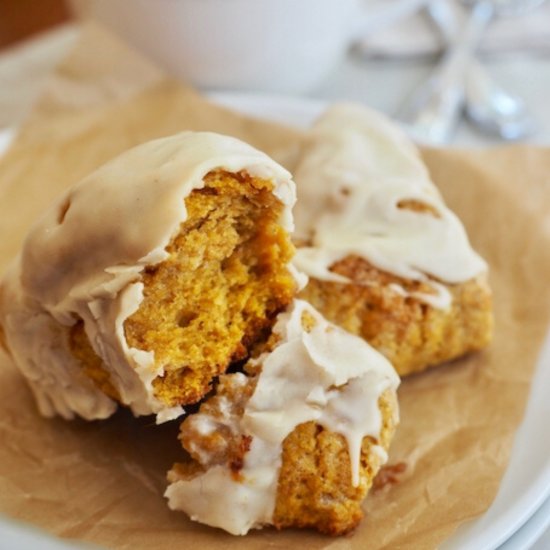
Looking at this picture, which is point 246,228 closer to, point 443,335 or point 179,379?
point 179,379

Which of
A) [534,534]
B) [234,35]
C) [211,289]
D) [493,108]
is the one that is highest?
[211,289]

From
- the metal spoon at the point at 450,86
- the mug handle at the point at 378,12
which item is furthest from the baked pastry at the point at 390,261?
the mug handle at the point at 378,12

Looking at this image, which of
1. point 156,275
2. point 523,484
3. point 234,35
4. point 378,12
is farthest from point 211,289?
point 378,12

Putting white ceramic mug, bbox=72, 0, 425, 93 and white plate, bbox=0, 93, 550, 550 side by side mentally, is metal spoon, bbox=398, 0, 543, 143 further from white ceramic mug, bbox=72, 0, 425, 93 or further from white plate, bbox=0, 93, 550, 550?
white plate, bbox=0, 93, 550, 550

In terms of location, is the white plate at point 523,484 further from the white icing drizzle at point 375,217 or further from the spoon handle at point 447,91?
the spoon handle at point 447,91

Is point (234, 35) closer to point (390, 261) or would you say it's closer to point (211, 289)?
point (390, 261)

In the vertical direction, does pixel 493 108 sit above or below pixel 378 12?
below

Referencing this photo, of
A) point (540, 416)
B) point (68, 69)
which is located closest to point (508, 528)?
point (540, 416)
